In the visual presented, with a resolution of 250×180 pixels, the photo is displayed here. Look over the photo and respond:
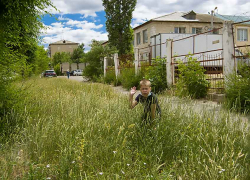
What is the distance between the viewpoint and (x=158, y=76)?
1141cm

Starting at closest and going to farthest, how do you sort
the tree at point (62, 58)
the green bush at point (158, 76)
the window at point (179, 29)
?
1. the green bush at point (158, 76)
2. the window at point (179, 29)
3. the tree at point (62, 58)

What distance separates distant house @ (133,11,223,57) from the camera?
33656 millimetres

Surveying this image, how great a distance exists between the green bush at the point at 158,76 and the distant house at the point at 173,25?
2097 cm

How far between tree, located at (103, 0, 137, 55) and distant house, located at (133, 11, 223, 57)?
1570 mm

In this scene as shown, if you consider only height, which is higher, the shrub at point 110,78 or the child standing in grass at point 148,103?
the shrub at point 110,78

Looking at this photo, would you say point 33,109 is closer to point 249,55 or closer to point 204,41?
point 249,55

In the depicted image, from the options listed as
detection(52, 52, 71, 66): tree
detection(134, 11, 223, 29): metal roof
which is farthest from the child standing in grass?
detection(52, 52, 71, 66): tree

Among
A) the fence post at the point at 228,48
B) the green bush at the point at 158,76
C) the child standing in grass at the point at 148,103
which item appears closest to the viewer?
the child standing in grass at the point at 148,103

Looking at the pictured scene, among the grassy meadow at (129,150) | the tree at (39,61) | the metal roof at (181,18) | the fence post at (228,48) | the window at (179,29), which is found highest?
the metal roof at (181,18)

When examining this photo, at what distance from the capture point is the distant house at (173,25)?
33.7 m

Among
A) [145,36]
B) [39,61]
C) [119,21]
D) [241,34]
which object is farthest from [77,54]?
[241,34]

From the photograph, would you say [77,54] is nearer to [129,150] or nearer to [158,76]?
[158,76]

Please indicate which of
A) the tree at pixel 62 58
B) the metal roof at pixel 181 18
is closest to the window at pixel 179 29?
the metal roof at pixel 181 18

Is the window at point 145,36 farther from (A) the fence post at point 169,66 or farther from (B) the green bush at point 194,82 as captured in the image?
(B) the green bush at point 194,82
